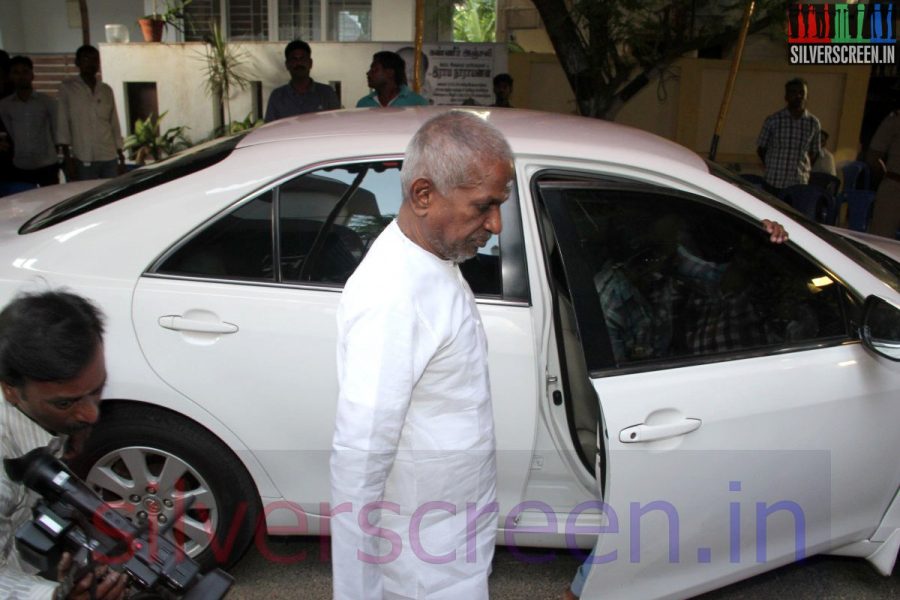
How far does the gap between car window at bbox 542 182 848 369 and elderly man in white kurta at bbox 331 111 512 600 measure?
2.70 feet

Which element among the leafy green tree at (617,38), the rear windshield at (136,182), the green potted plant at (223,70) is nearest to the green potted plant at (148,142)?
the green potted plant at (223,70)

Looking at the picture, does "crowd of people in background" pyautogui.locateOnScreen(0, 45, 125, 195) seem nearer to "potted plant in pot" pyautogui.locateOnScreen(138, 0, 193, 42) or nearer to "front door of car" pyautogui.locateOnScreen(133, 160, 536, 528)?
"potted plant in pot" pyautogui.locateOnScreen(138, 0, 193, 42)

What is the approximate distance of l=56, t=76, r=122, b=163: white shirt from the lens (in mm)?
7152

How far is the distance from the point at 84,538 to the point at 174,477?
1.40m

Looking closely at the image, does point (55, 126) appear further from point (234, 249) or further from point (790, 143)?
point (790, 143)

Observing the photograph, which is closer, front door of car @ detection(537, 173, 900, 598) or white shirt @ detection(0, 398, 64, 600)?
white shirt @ detection(0, 398, 64, 600)

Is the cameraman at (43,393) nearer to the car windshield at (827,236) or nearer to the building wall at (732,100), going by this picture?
the car windshield at (827,236)

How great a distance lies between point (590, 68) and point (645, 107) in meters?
4.28

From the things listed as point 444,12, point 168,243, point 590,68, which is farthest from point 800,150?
point 168,243

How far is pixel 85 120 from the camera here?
7215mm

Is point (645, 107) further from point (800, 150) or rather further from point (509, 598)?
point (509, 598)

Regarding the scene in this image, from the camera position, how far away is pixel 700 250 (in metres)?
2.68

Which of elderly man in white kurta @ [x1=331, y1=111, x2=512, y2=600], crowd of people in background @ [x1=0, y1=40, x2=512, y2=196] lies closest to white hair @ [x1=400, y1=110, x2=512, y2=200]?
elderly man in white kurta @ [x1=331, y1=111, x2=512, y2=600]

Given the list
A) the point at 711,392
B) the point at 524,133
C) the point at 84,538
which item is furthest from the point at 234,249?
the point at 711,392
